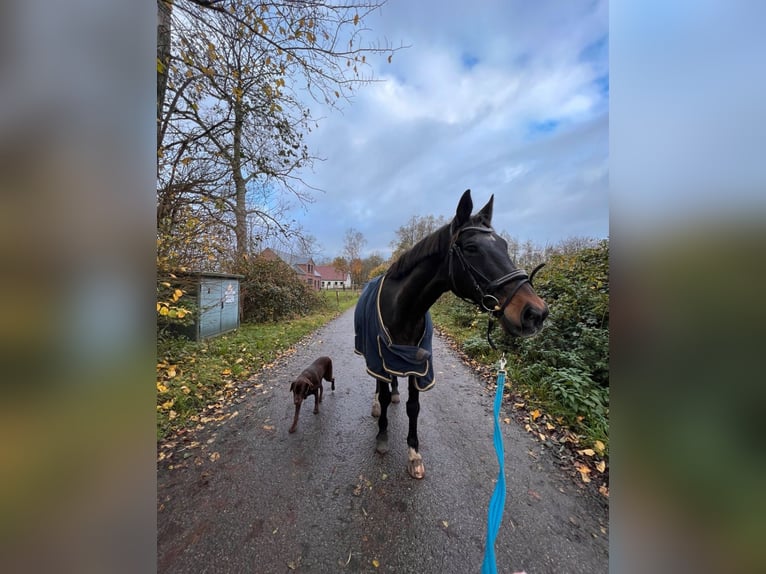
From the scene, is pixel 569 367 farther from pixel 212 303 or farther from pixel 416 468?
pixel 212 303

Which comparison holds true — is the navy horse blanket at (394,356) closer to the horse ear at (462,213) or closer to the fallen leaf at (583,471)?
the horse ear at (462,213)

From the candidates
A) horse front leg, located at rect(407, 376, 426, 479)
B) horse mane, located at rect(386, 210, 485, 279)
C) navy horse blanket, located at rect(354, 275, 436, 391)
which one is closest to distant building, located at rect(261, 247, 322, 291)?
navy horse blanket, located at rect(354, 275, 436, 391)

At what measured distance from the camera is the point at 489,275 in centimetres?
191

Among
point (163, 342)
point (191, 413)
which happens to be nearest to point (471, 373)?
point (191, 413)

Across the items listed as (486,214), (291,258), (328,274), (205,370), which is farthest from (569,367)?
(328,274)

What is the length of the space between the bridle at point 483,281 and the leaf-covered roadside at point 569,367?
7.01 feet

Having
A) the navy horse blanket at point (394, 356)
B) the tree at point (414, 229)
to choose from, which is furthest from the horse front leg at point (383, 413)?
the tree at point (414, 229)

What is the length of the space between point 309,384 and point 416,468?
1.62 m

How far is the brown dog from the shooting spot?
327cm

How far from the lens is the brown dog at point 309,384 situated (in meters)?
3.27

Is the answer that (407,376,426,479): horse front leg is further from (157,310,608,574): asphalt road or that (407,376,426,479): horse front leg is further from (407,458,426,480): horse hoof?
(157,310,608,574): asphalt road
